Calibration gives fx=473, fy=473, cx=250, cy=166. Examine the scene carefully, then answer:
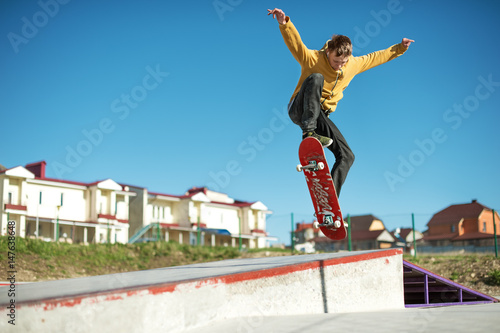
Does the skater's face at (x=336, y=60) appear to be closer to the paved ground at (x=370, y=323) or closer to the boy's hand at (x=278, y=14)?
the boy's hand at (x=278, y=14)

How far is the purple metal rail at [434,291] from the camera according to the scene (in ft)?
28.4

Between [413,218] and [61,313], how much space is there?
1797cm

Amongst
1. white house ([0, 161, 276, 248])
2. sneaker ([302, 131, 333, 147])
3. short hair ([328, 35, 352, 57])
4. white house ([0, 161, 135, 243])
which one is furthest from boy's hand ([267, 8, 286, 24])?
white house ([0, 161, 135, 243])

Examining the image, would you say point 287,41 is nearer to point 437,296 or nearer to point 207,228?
point 437,296

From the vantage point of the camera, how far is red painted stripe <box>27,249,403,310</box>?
3568 millimetres

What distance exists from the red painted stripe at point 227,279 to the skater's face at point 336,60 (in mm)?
2526

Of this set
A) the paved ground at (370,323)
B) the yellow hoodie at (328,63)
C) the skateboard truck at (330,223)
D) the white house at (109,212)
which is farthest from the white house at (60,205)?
the paved ground at (370,323)

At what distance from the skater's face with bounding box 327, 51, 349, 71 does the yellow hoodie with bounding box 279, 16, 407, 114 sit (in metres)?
0.05

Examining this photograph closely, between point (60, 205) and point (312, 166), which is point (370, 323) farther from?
point (60, 205)

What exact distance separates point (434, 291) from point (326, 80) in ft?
18.9

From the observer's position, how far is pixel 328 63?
20.3ft

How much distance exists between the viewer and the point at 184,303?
13.8ft

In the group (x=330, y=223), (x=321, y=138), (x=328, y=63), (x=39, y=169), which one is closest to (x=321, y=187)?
(x=330, y=223)

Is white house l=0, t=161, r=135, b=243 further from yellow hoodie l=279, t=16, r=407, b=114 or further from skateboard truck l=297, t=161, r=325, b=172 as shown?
yellow hoodie l=279, t=16, r=407, b=114
